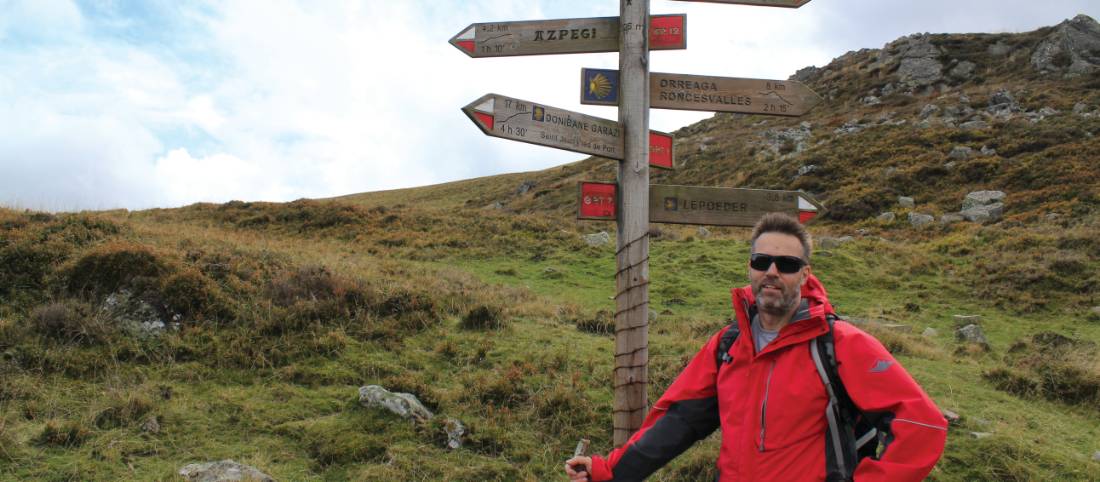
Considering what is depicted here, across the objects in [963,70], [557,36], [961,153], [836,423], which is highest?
[963,70]

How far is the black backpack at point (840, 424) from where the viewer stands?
235cm

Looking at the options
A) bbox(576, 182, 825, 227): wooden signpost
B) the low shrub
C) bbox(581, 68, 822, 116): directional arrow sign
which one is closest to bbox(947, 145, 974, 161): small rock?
the low shrub

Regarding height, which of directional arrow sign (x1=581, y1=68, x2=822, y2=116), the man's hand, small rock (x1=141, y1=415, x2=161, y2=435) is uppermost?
directional arrow sign (x1=581, y1=68, x2=822, y2=116)

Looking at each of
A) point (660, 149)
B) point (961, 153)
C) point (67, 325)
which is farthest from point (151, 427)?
point (961, 153)

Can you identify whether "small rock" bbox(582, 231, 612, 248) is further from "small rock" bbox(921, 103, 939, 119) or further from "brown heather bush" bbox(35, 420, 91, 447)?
"small rock" bbox(921, 103, 939, 119)

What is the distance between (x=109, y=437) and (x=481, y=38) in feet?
15.3

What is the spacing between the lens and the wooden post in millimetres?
4242

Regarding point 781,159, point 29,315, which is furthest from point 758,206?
point 781,159

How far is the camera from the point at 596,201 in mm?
4316

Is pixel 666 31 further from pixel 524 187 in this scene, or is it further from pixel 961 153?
pixel 524 187

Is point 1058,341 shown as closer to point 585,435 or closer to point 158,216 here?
point 585,435

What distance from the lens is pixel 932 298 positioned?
13.9 m

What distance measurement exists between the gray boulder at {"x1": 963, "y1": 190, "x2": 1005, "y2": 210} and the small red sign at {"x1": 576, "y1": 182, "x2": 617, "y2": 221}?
22463 mm

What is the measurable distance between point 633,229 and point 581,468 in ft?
5.82
